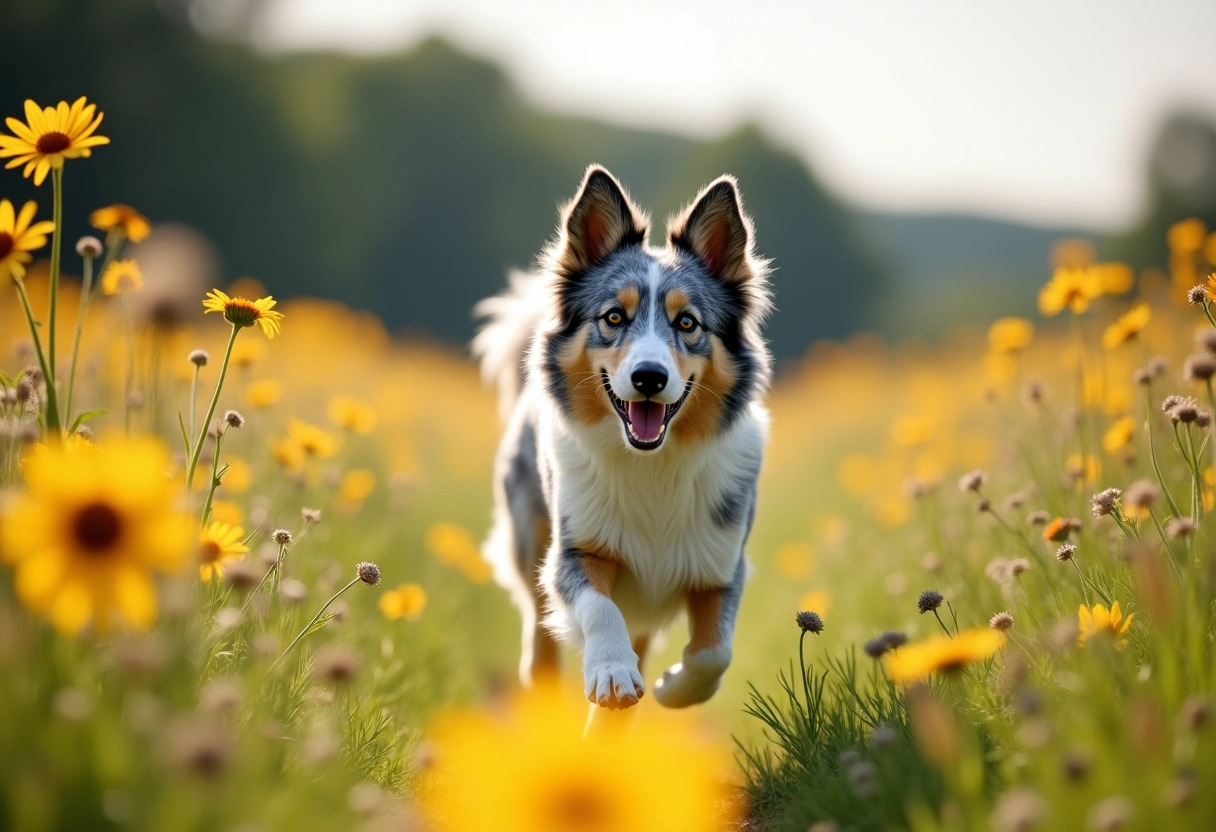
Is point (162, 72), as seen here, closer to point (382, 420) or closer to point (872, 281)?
point (382, 420)

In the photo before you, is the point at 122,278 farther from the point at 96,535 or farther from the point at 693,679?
the point at 693,679

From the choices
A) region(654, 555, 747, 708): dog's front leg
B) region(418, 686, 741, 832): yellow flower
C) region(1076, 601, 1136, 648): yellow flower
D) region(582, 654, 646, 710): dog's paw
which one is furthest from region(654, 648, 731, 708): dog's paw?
region(418, 686, 741, 832): yellow flower

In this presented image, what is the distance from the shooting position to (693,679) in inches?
144

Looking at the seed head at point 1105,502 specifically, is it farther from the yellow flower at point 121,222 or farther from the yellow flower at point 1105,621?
the yellow flower at point 121,222

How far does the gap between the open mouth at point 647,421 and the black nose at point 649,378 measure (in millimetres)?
132

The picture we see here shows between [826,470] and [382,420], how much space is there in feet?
16.0

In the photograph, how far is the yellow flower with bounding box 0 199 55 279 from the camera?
7.84ft

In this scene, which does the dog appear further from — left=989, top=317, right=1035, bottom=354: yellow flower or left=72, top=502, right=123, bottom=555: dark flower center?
left=72, top=502, right=123, bottom=555: dark flower center

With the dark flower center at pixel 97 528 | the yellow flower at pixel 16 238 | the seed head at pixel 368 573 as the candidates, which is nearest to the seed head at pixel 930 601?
the seed head at pixel 368 573

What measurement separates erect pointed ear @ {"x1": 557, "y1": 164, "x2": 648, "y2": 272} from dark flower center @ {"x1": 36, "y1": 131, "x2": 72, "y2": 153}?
2.05 meters

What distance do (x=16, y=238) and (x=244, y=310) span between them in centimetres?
57

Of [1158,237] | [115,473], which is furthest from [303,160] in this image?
[115,473]

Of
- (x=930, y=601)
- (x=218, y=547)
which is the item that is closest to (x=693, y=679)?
(x=930, y=601)

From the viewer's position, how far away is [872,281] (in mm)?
24984
